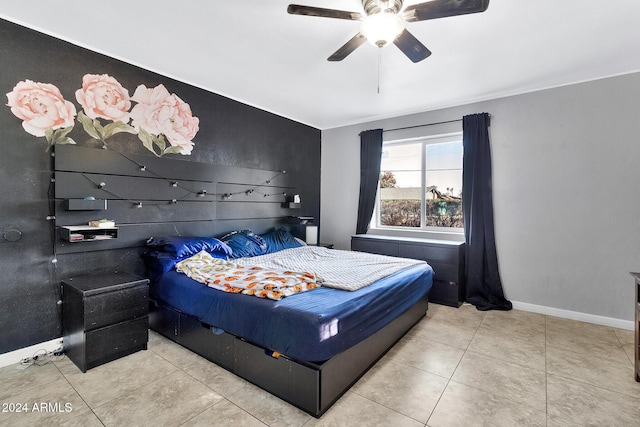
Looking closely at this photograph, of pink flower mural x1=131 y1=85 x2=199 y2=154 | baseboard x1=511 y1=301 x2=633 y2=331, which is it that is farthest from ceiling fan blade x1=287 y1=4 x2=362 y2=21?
baseboard x1=511 y1=301 x2=633 y2=331

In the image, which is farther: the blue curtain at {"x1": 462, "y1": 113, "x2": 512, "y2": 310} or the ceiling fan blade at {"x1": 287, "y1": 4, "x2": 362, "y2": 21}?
the blue curtain at {"x1": 462, "y1": 113, "x2": 512, "y2": 310}

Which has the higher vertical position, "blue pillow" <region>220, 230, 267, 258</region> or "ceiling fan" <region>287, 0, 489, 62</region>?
"ceiling fan" <region>287, 0, 489, 62</region>

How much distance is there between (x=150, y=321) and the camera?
293 centimetres

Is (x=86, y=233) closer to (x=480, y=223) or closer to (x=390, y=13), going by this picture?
(x=390, y=13)

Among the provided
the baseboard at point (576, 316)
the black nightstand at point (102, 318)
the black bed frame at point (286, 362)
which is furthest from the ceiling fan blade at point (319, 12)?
the baseboard at point (576, 316)

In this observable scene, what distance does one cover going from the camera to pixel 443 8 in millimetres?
1729

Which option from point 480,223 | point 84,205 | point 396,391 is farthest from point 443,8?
point 84,205

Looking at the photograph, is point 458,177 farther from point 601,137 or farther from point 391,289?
point 391,289

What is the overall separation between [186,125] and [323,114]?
7.08 feet

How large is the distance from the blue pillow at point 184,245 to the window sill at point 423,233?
262 centimetres

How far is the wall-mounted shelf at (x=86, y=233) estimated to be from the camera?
2.39 meters

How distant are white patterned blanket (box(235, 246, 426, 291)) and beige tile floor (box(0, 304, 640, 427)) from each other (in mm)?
688

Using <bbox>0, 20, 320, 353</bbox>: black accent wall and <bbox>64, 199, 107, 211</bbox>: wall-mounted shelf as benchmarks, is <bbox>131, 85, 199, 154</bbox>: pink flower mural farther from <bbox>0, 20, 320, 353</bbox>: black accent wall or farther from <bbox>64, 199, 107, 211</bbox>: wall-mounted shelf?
<bbox>64, 199, 107, 211</bbox>: wall-mounted shelf

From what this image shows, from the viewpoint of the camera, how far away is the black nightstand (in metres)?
2.21
